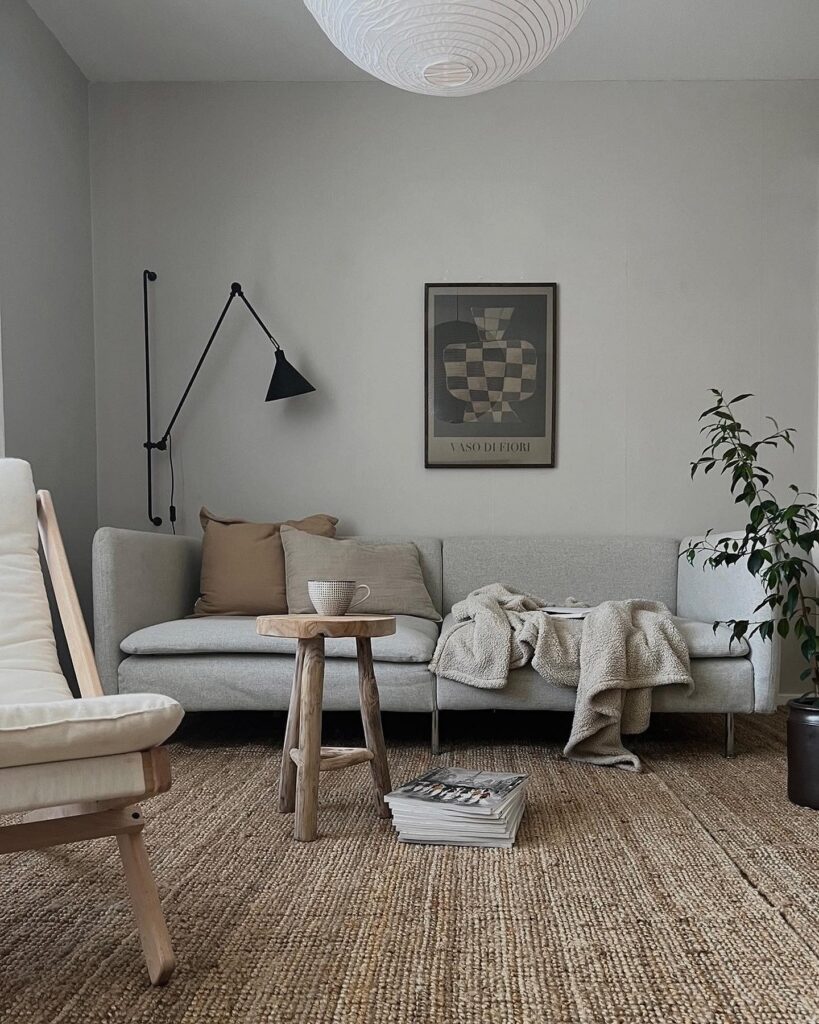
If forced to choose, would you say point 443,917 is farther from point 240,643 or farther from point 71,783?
point 240,643

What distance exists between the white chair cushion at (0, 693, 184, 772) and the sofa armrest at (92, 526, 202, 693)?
1.57 m

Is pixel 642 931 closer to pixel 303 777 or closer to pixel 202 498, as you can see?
pixel 303 777

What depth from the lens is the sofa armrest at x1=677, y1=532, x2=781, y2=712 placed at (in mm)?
2943

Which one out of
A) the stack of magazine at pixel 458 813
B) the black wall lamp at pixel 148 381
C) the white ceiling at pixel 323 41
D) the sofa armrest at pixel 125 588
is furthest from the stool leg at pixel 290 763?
the white ceiling at pixel 323 41

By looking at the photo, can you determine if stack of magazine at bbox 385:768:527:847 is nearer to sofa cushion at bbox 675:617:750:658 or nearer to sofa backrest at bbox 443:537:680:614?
sofa cushion at bbox 675:617:750:658

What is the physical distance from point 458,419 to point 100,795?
110 inches

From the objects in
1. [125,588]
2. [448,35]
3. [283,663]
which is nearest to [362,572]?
[283,663]

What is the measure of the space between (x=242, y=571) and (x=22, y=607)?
152 cm

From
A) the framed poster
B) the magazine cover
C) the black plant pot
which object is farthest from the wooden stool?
the framed poster

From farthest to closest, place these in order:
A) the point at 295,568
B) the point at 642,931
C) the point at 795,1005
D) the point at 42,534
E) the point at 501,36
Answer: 1. the point at 295,568
2. the point at 501,36
3. the point at 42,534
4. the point at 642,931
5. the point at 795,1005

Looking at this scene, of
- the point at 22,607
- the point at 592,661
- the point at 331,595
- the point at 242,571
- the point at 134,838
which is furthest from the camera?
the point at 242,571

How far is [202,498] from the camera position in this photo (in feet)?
13.4

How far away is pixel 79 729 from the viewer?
1421 millimetres

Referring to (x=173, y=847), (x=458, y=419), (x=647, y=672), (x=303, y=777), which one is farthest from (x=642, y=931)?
(x=458, y=419)
